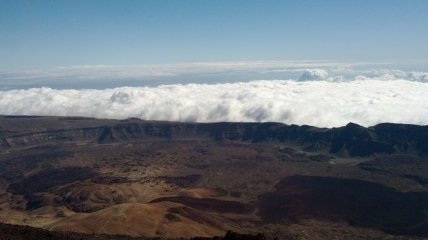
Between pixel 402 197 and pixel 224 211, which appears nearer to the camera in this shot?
pixel 224 211

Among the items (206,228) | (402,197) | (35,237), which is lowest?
(402,197)

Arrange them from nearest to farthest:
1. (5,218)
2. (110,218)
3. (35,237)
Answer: (35,237) → (110,218) → (5,218)

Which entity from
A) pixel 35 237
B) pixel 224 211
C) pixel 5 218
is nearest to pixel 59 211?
pixel 5 218

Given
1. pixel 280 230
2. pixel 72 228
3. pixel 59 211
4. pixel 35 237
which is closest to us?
pixel 35 237

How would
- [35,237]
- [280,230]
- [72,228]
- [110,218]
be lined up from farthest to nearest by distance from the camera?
[280,230], [110,218], [72,228], [35,237]

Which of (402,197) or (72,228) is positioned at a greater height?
(72,228)

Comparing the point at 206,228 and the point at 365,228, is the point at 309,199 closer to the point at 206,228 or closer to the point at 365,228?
the point at 365,228

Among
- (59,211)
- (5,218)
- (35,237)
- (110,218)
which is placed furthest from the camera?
(59,211)

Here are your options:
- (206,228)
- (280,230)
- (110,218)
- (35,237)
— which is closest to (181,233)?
(206,228)

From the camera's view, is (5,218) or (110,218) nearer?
(110,218)
